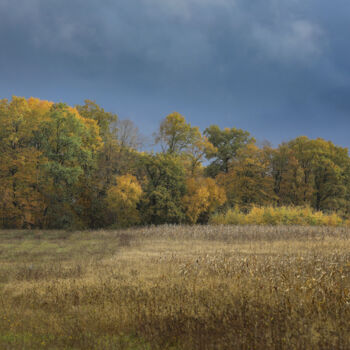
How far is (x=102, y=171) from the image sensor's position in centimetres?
3978

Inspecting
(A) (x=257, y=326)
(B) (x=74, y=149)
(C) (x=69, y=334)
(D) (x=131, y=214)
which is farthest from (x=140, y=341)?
(B) (x=74, y=149)

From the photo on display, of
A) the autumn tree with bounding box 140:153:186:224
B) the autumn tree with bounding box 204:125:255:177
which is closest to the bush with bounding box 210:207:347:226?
the autumn tree with bounding box 140:153:186:224

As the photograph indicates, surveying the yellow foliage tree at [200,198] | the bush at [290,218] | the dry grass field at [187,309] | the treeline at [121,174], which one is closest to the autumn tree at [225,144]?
the treeline at [121,174]

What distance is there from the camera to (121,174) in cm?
4056

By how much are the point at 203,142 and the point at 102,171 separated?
1476 cm

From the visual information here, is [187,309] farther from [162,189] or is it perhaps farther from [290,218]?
[162,189]

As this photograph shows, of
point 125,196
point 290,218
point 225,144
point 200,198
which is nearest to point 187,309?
point 125,196

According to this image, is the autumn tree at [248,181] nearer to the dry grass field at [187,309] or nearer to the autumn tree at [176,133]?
the autumn tree at [176,133]

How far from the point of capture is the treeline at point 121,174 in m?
35.6

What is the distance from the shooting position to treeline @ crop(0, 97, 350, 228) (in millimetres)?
35594

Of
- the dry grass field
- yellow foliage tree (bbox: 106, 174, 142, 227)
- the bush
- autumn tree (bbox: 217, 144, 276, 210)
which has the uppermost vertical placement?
autumn tree (bbox: 217, 144, 276, 210)

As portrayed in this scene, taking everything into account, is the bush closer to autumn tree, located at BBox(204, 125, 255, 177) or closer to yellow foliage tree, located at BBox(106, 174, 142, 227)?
yellow foliage tree, located at BBox(106, 174, 142, 227)

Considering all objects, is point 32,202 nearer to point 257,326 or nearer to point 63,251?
point 63,251

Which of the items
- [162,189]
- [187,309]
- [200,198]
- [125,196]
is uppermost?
[162,189]
